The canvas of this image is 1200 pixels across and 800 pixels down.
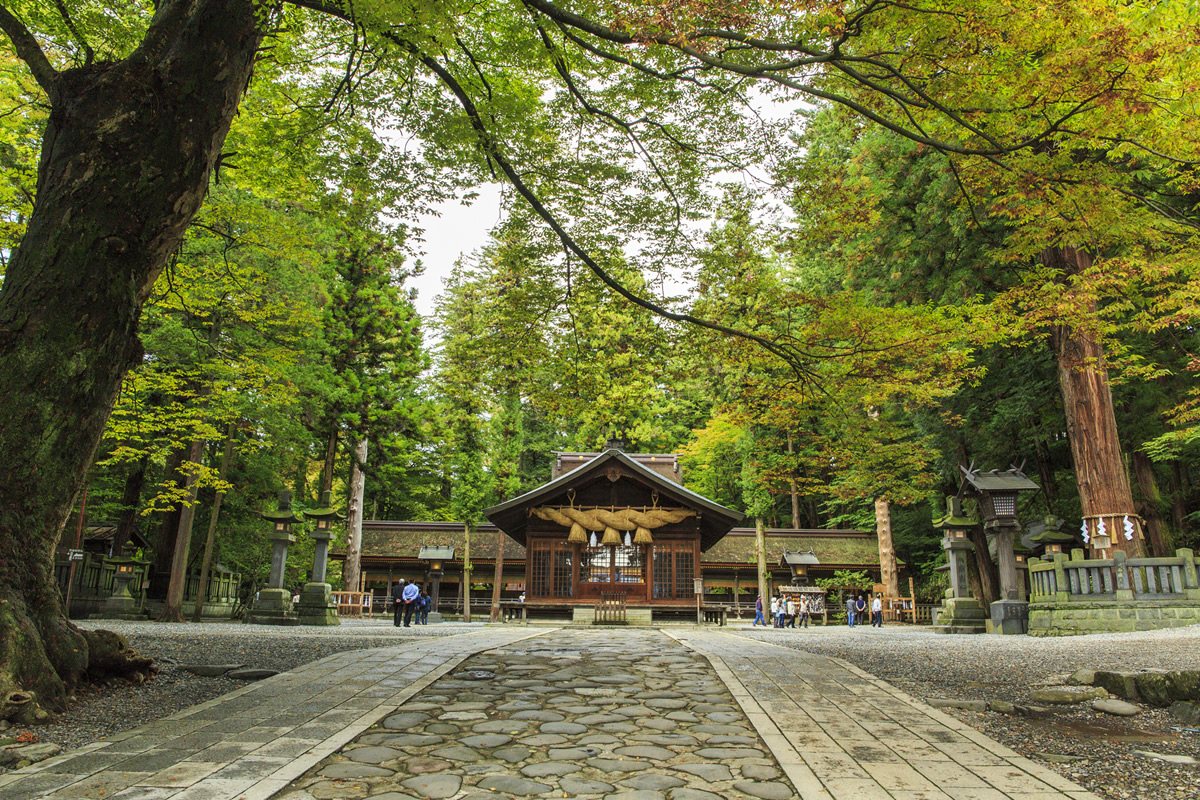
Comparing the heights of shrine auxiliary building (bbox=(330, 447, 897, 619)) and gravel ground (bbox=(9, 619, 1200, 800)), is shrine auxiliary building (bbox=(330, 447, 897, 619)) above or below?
above

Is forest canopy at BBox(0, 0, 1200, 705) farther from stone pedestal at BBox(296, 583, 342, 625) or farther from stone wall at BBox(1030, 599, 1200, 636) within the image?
stone pedestal at BBox(296, 583, 342, 625)

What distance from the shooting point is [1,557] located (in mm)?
4227

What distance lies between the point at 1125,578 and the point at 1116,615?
24.3 inches

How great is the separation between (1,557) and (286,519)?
40.6ft

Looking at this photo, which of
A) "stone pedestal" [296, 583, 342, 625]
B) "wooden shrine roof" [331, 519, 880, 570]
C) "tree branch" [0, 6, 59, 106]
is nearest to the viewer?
"tree branch" [0, 6, 59, 106]

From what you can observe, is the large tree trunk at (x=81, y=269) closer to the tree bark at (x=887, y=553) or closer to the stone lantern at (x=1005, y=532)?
the stone lantern at (x=1005, y=532)

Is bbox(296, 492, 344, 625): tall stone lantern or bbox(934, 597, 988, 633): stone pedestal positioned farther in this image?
bbox(296, 492, 344, 625): tall stone lantern

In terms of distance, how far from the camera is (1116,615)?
10.9 meters

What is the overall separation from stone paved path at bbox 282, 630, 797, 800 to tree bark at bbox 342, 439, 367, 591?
60.3 feet

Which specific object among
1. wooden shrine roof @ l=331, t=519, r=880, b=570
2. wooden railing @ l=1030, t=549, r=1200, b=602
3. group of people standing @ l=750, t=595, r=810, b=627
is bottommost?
group of people standing @ l=750, t=595, r=810, b=627

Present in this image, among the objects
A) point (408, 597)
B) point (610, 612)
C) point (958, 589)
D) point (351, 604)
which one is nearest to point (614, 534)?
point (610, 612)

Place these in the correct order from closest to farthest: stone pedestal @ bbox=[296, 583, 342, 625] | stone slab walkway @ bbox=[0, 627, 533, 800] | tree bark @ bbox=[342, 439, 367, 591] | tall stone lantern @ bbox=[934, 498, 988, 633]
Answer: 1. stone slab walkway @ bbox=[0, 627, 533, 800]
2. tall stone lantern @ bbox=[934, 498, 988, 633]
3. stone pedestal @ bbox=[296, 583, 342, 625]
4. tree bark @ bbox=[342, 439, 367, 591]

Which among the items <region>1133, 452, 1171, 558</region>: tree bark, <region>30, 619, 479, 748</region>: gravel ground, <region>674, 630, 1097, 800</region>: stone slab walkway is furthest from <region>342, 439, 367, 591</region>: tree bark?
<region>1133, 452, 1171, 558</region>: tree bark

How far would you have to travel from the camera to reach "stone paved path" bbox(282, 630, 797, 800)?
3051mm
